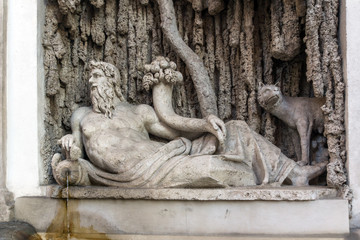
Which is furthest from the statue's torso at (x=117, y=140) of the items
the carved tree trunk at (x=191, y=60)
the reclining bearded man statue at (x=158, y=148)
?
the carved tree trunk at (x=191, y=60)

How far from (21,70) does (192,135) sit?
1.69 metres

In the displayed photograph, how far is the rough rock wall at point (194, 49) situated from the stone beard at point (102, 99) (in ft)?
1.34

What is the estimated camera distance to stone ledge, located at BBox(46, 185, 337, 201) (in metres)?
3.48

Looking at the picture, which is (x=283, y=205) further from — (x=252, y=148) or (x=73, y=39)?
(x=73, y=39)

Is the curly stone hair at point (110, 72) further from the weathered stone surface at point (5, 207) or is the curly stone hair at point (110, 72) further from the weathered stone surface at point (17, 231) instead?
the weathered stone surface at point (17, 231)

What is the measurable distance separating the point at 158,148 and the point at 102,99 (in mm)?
755

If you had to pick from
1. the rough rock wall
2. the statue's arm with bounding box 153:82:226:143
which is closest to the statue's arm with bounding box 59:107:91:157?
the rough rock wall

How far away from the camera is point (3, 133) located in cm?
405

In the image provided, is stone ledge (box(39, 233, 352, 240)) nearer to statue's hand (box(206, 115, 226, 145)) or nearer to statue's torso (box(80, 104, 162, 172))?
statue's torso (box(80, 104, 162, 172))

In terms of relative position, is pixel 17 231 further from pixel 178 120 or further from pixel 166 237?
pixel 178 120

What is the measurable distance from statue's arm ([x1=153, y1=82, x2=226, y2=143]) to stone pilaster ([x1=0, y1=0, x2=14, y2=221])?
1397 mm

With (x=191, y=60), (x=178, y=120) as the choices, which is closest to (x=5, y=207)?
(x=178, y=120)

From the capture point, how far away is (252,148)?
3.97 metres

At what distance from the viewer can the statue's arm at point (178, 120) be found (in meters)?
3.89
